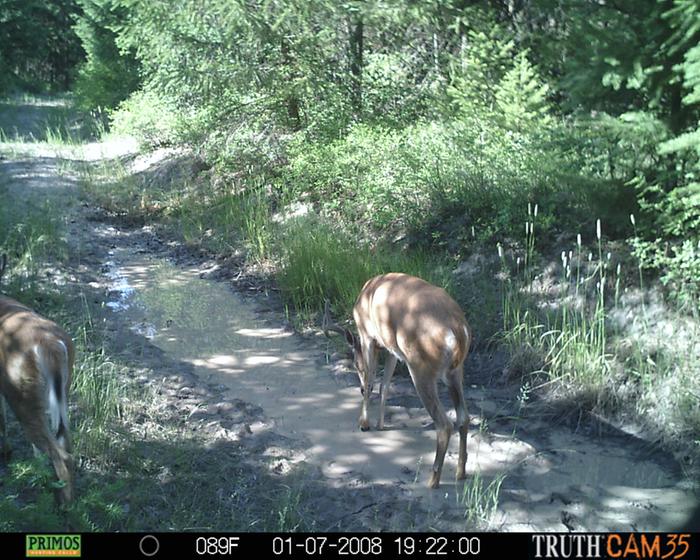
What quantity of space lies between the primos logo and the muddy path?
1.71m

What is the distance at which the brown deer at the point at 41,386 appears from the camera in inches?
204

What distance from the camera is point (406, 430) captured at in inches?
276

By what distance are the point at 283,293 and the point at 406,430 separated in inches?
147

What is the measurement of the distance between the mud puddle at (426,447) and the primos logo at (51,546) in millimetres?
2131

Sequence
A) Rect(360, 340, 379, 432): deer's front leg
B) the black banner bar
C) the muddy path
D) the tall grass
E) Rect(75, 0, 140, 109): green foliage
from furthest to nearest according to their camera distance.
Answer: Rect(75, 0, 140, 109): green foliage → the tall grass → Rect(360, 340, 379, 432): deer's front leg → the muddy path → the black banner bar

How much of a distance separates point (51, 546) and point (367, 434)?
3089 millimetres

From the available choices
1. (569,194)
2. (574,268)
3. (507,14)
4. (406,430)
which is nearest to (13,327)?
(406,430)

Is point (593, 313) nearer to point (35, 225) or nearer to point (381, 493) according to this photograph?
point (381, 493)

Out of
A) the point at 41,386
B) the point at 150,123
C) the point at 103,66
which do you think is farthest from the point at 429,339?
the point at 103,66

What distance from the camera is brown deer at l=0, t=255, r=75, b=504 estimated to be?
5.18m

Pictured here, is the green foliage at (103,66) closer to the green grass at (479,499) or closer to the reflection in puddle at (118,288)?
the reflection in puddle at (118,288)

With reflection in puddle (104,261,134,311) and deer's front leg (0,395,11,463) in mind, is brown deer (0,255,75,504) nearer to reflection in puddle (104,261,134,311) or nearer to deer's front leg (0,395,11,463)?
deer's front leg (0,395,11,463)

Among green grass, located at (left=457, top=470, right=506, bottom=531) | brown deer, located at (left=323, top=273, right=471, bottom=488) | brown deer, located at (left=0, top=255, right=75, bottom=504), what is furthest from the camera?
brown deer, located at (left=323, top=273, right=471, bottom=488)

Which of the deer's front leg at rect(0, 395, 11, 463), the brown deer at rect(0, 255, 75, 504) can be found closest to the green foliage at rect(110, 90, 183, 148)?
the deer's front leg at rect(0, 395, 11, 463)
